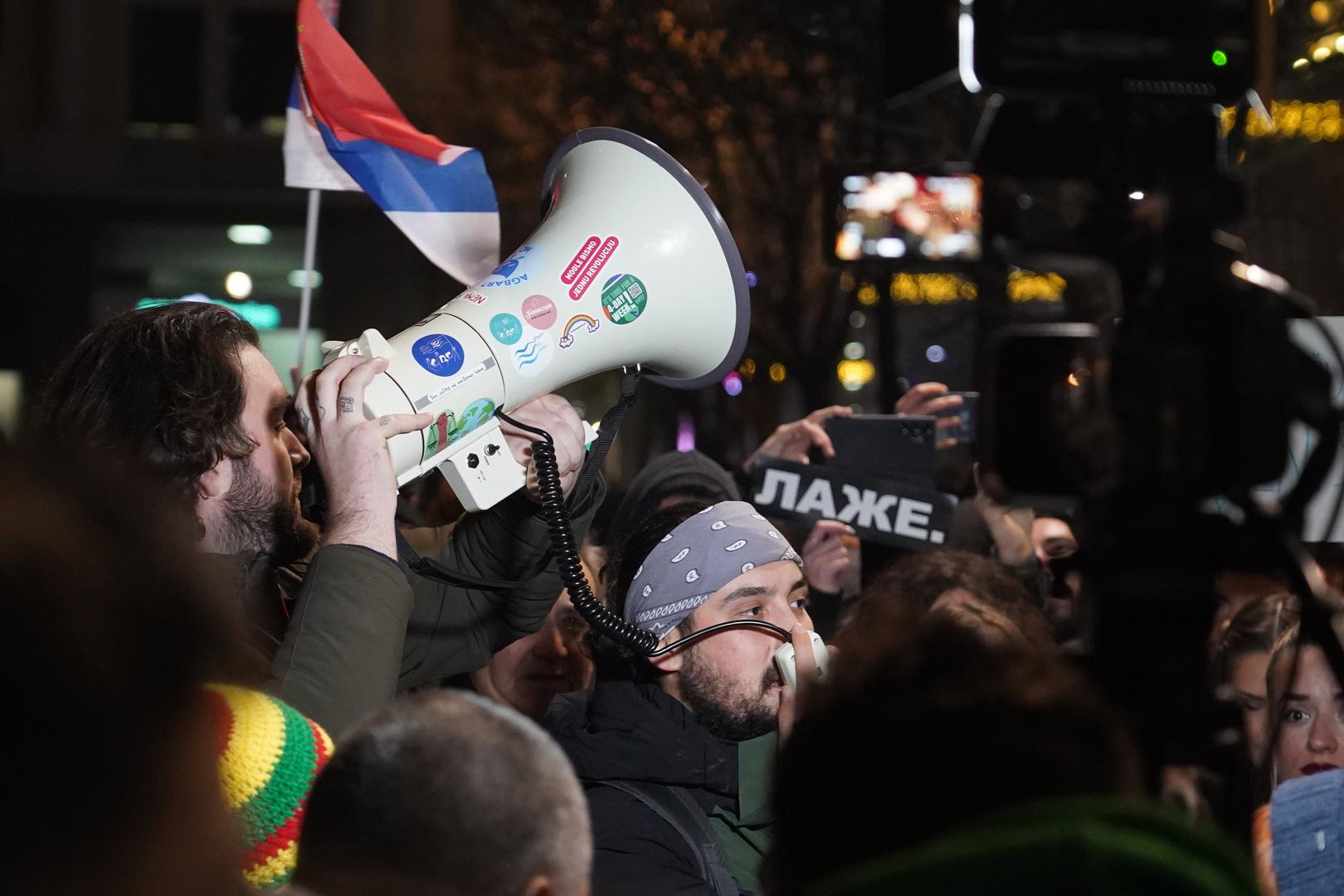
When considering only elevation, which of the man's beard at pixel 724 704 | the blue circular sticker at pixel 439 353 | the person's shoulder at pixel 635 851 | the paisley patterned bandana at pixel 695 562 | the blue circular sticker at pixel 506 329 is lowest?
the person's shoulder at pixel 635 851

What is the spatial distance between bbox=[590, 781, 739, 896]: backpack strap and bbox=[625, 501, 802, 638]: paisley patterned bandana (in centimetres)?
41

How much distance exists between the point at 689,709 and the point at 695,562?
1.01 feet

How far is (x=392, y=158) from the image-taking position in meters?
3.56

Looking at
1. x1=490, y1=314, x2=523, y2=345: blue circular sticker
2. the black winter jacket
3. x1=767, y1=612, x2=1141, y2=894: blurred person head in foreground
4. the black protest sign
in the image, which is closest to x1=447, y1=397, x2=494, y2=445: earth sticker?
x1=490, y1=314, x2=523, y2=345: blue circular sticker

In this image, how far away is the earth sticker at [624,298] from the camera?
2.51 m

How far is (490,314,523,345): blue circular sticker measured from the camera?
2.38 m

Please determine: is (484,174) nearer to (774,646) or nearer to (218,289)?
(774,646)

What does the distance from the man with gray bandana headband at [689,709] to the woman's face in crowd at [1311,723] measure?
98 centimetres

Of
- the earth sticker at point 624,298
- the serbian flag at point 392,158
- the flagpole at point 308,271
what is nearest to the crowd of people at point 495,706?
the earth sticker at point 624,298

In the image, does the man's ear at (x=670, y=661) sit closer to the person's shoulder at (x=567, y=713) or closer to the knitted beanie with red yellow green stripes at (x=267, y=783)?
the person's shoulder at (x=567, y=713)

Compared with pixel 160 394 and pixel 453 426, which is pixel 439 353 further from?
pixel 160 394

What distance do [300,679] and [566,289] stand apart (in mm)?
913

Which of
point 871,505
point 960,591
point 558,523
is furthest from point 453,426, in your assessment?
point 871,505

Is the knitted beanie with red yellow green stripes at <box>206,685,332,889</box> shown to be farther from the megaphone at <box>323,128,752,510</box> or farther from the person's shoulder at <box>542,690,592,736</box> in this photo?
the person's shoulder at <box>542,690,592,736</box>
